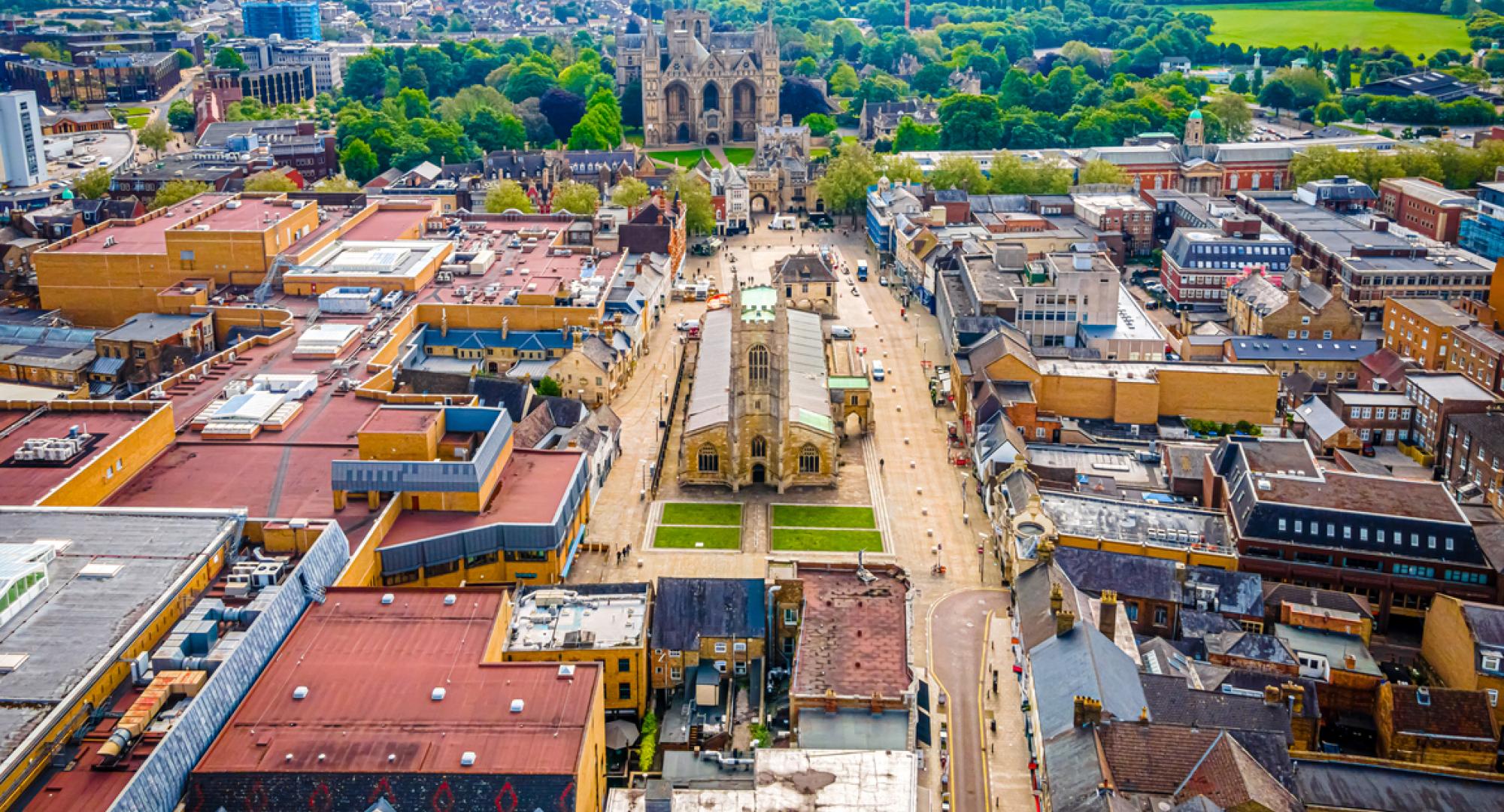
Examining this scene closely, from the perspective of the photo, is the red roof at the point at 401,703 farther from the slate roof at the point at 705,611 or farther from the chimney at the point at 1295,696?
the chimney at the point at 1295,696

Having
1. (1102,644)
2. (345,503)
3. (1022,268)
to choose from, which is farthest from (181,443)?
(1022,268)

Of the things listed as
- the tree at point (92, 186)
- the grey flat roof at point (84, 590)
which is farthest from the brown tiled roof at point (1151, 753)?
the tree at point (92, 186)

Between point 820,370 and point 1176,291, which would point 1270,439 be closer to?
point 820,370

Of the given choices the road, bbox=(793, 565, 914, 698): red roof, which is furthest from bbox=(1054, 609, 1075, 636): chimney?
→ bbox=(793, 565, 914, 698): red roof

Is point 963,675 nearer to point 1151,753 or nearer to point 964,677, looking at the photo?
point 964,677

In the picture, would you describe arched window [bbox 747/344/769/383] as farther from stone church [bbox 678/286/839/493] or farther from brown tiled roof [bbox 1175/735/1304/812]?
brown tiled roof [bbox 1175/735/1304/812]

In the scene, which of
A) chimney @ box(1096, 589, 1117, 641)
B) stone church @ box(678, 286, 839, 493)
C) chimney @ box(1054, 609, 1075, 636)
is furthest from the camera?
stone church @ box(678, 286, 839, 493)

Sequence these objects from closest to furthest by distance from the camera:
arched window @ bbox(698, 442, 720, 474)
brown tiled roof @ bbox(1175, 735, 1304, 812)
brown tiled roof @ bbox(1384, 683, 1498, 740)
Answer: brown tiled roof @ bbox(1175, 735, 1304, 812) → brown tiled roof @ bbox(1384, 683, 1498, 740) → arched window @ bbox(698, 442, 720, 474)
